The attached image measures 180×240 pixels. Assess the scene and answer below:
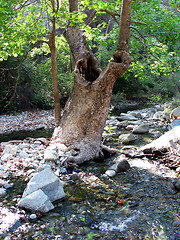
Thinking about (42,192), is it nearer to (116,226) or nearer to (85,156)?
(116,226)

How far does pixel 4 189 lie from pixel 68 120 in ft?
7.76

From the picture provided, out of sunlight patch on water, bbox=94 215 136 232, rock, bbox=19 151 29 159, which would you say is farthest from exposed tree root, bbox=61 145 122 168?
sunlight patch on water, bbox=94 215 136 232

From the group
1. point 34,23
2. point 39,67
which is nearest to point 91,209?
point 34,23

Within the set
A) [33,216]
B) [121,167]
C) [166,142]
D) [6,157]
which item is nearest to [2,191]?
[33,216]

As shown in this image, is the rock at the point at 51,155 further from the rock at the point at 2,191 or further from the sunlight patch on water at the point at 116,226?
the sunlight patch on water at the point at 116,226

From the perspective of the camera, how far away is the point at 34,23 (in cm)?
498

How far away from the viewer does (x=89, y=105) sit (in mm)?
5316

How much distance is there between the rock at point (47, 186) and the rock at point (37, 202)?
14 cm

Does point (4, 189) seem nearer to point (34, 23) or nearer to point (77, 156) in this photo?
point (77, 156)

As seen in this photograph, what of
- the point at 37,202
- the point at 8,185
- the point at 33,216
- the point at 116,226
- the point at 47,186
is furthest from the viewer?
the point at 8,185

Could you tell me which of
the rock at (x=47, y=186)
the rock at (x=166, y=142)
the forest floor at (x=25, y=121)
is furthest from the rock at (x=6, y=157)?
the forest floor at (x=25, y=121)

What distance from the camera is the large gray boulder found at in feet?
10.2

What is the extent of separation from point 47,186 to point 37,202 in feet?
1.08

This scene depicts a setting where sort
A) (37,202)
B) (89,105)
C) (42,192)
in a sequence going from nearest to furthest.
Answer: (37,202) → (42,192) → (89,105)
